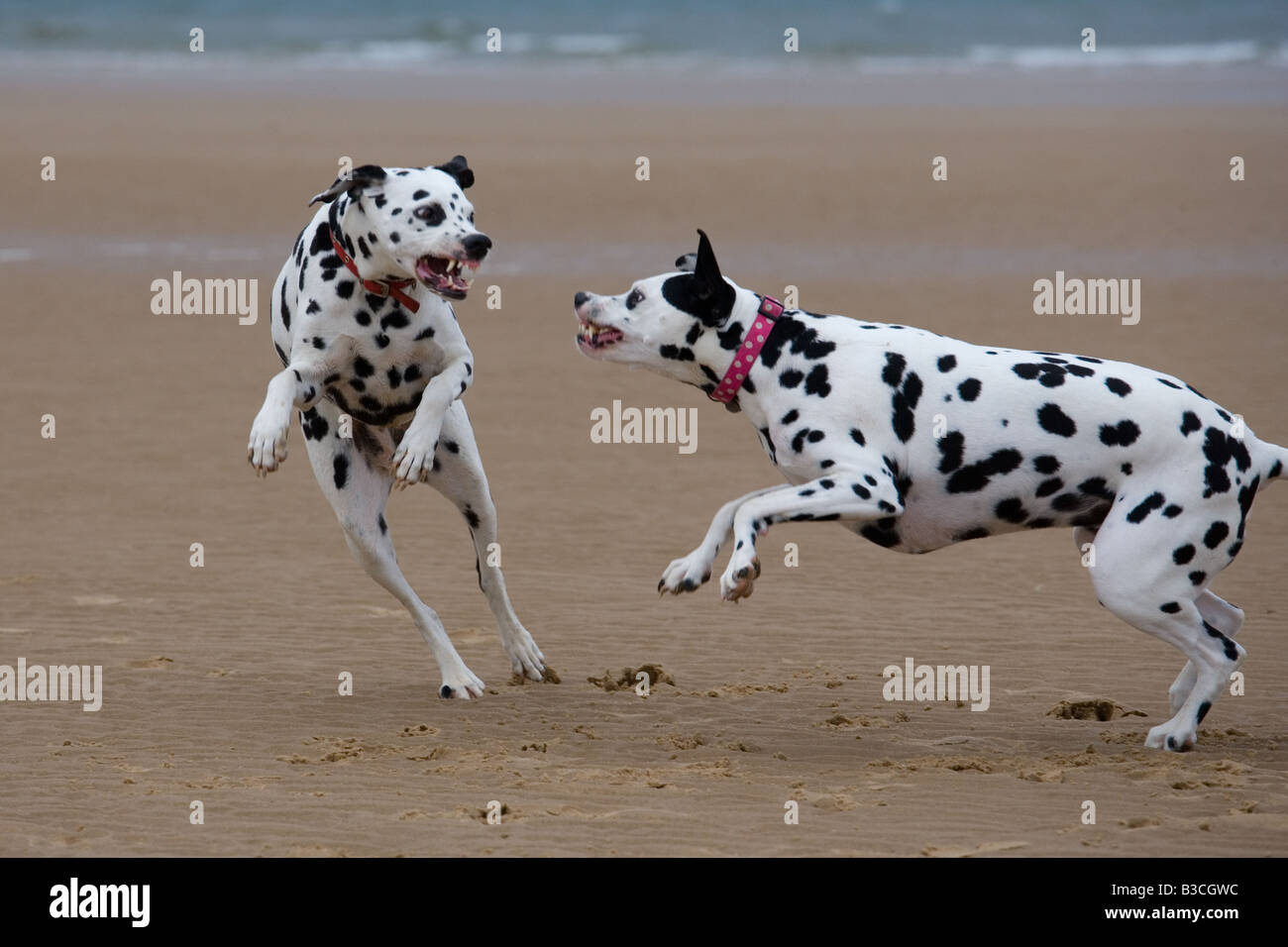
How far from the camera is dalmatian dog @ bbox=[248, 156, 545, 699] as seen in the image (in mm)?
8922

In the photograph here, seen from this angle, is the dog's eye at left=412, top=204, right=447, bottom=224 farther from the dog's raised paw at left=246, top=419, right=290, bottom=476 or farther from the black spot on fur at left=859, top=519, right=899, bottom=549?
the black spot on fur at left=859, top=519, right=899, bottom=549

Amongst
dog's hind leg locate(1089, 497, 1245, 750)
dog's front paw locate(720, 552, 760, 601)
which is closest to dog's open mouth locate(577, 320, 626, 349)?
dog's front paw locate(720, 552, 760, 601)

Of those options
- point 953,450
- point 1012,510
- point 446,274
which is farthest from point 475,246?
point 1012,510

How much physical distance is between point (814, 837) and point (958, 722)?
7.37 feet

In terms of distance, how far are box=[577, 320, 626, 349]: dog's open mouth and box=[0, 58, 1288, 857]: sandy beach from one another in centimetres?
196

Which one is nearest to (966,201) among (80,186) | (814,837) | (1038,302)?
(1038,302)

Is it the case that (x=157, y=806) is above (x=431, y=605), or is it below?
below

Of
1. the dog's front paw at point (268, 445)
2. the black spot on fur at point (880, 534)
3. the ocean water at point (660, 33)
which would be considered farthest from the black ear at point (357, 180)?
the ocean water at point (660, 33)

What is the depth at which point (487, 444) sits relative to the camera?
17.3m

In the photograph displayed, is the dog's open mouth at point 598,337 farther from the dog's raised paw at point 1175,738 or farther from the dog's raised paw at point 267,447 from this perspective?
the dog's raised paw at point 1175,738

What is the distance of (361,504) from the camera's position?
9727 millimetres

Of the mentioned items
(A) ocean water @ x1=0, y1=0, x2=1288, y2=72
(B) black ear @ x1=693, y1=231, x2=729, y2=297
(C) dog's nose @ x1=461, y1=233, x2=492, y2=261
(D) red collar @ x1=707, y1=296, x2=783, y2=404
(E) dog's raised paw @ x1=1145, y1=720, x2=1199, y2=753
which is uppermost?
(A) ocean water @ x1=0, y1=0, x2=1288, y2=72

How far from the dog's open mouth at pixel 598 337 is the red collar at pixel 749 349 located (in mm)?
540

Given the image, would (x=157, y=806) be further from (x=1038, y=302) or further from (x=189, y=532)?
(x=1038, y=302)
